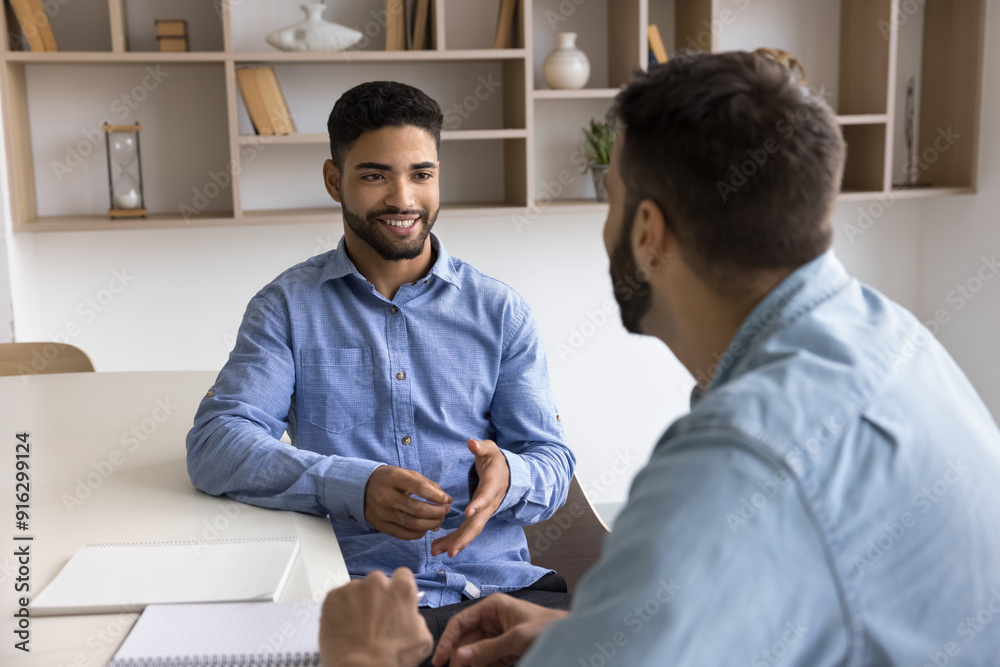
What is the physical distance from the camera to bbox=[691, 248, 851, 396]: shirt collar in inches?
29.4

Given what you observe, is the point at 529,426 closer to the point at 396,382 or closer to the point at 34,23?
the point at 396,382

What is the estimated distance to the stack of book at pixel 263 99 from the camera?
8.25 ft

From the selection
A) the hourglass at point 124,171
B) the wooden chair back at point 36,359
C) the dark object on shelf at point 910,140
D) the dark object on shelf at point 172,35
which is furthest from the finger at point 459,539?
the dark object on shelf at point 910,140

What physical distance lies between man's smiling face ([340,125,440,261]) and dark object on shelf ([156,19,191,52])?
1.13m

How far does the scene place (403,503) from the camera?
4.20 feet

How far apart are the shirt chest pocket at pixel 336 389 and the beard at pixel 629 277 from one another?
74cm

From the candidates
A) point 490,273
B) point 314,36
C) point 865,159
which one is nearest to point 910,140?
point 865,159

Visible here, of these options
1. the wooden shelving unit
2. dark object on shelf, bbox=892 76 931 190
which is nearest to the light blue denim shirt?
the wooden shelving unit

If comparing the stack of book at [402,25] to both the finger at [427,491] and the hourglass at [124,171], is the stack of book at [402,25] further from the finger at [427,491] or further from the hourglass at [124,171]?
the finger at [427,491]

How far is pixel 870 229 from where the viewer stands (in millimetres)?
3207

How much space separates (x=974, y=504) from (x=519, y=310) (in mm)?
1067

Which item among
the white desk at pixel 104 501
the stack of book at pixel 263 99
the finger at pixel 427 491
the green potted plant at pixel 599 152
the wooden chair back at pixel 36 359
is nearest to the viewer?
the white desk at pixel 104 501

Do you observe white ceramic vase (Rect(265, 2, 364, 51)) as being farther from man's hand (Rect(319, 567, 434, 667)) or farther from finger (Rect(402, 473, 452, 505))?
man's hand (Rect(319, 567, 434, 667))

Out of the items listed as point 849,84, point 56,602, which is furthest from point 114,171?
point 849,84
